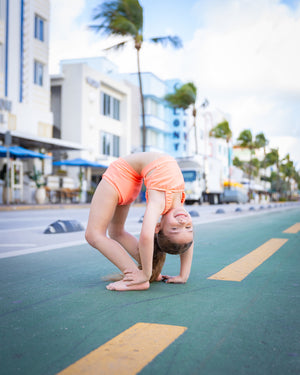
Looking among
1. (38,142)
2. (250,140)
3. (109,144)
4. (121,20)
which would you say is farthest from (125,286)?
(250,140)

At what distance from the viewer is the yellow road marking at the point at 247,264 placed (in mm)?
3965

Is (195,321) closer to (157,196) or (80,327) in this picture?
(80,327)

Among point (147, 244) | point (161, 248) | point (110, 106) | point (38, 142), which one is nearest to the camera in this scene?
point (147, 244)

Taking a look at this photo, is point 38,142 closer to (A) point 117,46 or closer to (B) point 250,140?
(A) point 117,46

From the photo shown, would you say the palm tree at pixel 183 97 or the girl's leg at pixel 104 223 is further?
the palm tree at pixel 183 97

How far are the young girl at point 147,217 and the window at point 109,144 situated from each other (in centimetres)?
3135

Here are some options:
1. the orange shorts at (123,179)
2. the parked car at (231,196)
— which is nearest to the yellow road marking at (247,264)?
the orange shorts at (123,179)

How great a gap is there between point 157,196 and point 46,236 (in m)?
4.79

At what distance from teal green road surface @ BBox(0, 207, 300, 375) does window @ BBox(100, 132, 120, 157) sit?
30.8 m

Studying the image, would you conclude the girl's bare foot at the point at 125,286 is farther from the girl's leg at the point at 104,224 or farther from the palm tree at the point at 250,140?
the palm tree at the point at 250,140

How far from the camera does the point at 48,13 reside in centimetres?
2738

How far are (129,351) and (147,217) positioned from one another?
1.32 meters

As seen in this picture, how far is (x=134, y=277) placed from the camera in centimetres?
334

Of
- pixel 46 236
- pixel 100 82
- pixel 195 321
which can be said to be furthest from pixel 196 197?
pixel 195 321
